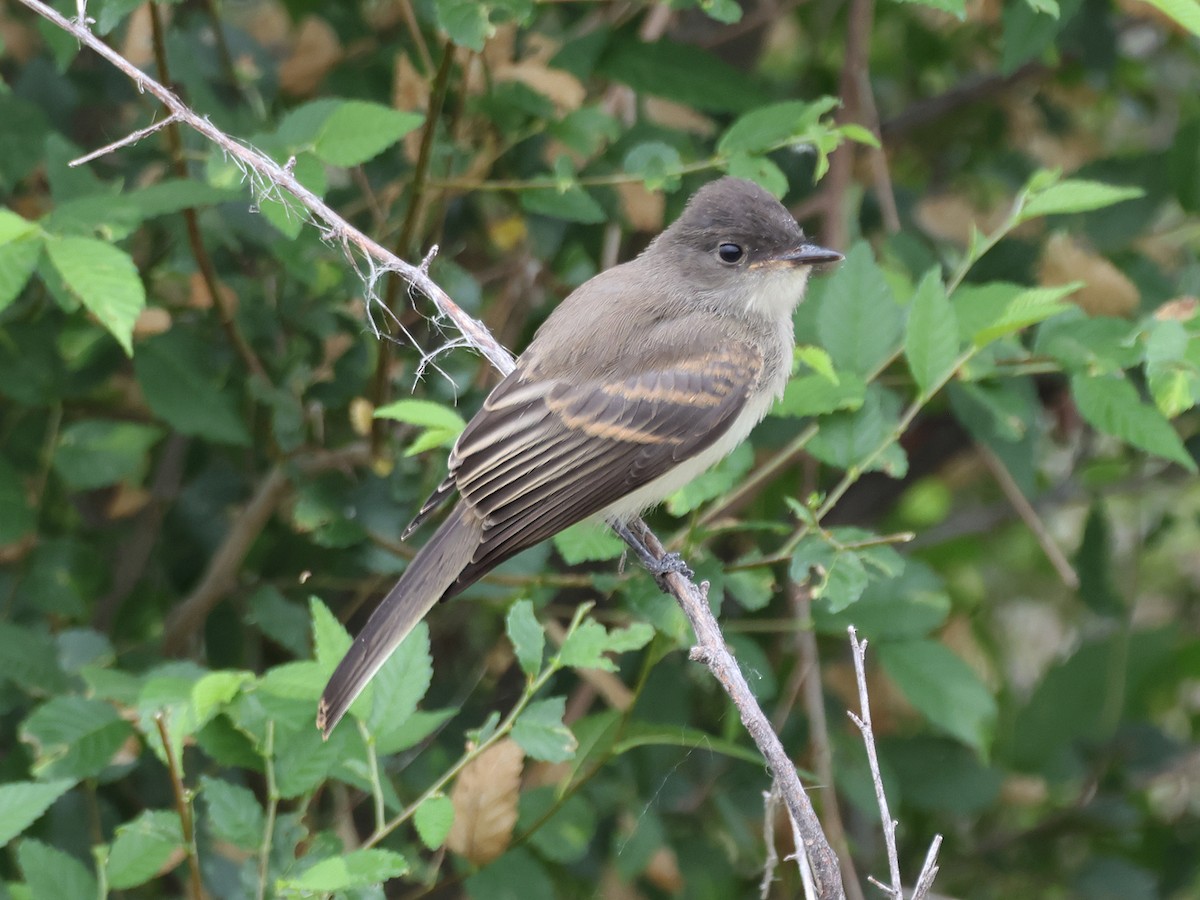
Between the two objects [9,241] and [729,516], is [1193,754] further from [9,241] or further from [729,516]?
[9,241]

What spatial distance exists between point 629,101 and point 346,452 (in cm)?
119

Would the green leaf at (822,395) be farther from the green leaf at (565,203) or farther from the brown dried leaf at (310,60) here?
the brown dried leaf at (310,60)

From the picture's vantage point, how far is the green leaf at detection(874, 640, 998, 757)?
3.11 m

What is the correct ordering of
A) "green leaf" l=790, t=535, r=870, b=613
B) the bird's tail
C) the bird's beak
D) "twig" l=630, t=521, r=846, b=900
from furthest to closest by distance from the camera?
the bird's beak < "green leaf" l=790, t=535, r=870, b=613 < the bird's tail < "twig" l=630, t=521, r=846, b=900

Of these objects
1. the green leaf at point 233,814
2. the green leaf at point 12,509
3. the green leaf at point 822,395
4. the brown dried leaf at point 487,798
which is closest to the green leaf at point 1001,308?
the green leaf at point 822,395

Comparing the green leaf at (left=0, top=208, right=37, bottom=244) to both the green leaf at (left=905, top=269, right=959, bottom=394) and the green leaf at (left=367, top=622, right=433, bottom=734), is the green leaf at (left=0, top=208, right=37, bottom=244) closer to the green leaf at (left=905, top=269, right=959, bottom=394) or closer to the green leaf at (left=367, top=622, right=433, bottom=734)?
the green leaf at (left=367, top=622, right=433, bottom=734)

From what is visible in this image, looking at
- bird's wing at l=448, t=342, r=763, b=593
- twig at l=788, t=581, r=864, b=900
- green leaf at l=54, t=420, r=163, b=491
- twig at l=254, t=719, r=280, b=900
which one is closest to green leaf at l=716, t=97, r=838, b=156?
bird's wing at l=448, t=342, r=763, b=593

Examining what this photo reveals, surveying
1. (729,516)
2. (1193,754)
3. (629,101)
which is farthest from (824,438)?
(1193,754)

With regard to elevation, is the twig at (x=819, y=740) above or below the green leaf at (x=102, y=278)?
below

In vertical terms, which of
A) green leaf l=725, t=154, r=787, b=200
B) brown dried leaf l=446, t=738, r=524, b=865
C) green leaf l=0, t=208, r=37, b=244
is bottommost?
brown dried leaf l=446, t=738, r=524, b=865

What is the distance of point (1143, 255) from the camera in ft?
12.1

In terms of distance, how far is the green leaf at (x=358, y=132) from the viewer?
2.67m

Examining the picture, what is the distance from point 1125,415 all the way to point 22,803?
202cm

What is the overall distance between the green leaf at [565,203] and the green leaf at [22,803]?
1529 millimetres
